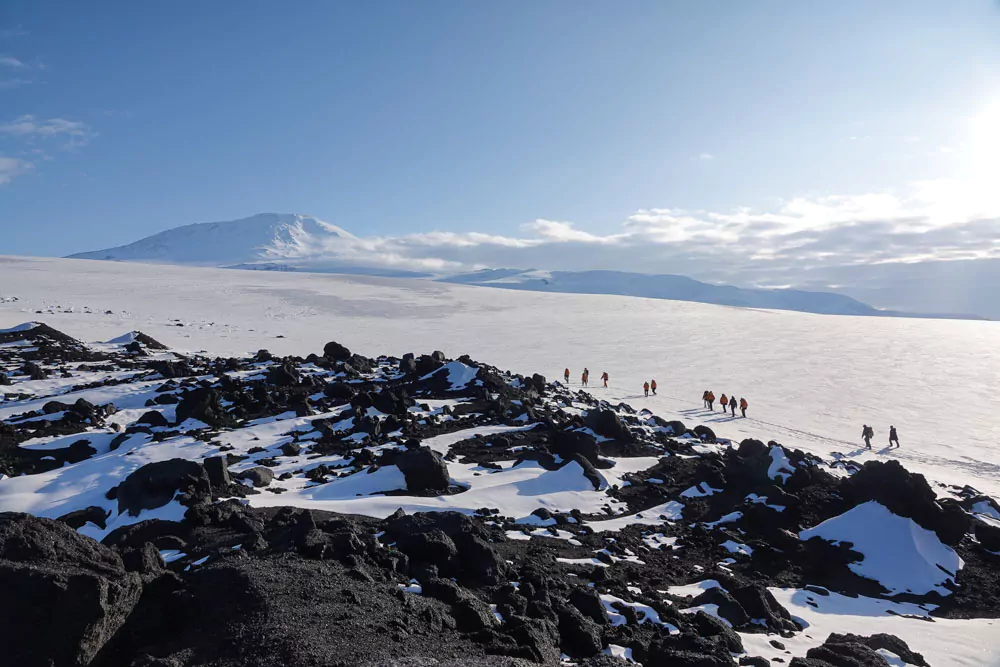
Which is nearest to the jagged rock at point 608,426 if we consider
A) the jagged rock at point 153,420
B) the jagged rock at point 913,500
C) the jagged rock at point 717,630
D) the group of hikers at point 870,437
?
the jagged rock at point 913,500

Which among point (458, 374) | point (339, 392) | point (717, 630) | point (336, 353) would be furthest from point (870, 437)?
point (336, 353)

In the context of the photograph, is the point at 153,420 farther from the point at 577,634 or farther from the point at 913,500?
the point at 913,500

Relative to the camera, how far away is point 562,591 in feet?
29.6

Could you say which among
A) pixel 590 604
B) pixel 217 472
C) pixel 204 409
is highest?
pixel 204 409

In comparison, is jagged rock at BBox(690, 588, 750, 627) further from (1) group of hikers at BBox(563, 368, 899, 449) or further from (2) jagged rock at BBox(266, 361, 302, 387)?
(2) jagged rock at BBox(266, 361, 302, 387)

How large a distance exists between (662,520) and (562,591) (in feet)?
19.9

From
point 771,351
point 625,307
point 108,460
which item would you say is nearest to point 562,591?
point 108,460

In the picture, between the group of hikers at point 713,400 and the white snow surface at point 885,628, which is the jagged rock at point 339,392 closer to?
the group of hikers at point 713,400

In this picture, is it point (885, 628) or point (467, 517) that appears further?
point (467, 517)

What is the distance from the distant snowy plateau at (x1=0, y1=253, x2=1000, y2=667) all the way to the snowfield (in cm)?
50

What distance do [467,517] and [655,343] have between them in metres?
43.9

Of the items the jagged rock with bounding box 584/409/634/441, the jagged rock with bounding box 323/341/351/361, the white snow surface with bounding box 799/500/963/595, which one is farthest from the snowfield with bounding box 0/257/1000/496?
the white snow surface with bounding box 799/500/963/595

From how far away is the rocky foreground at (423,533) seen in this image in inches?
250

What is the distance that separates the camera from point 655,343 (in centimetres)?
5175
